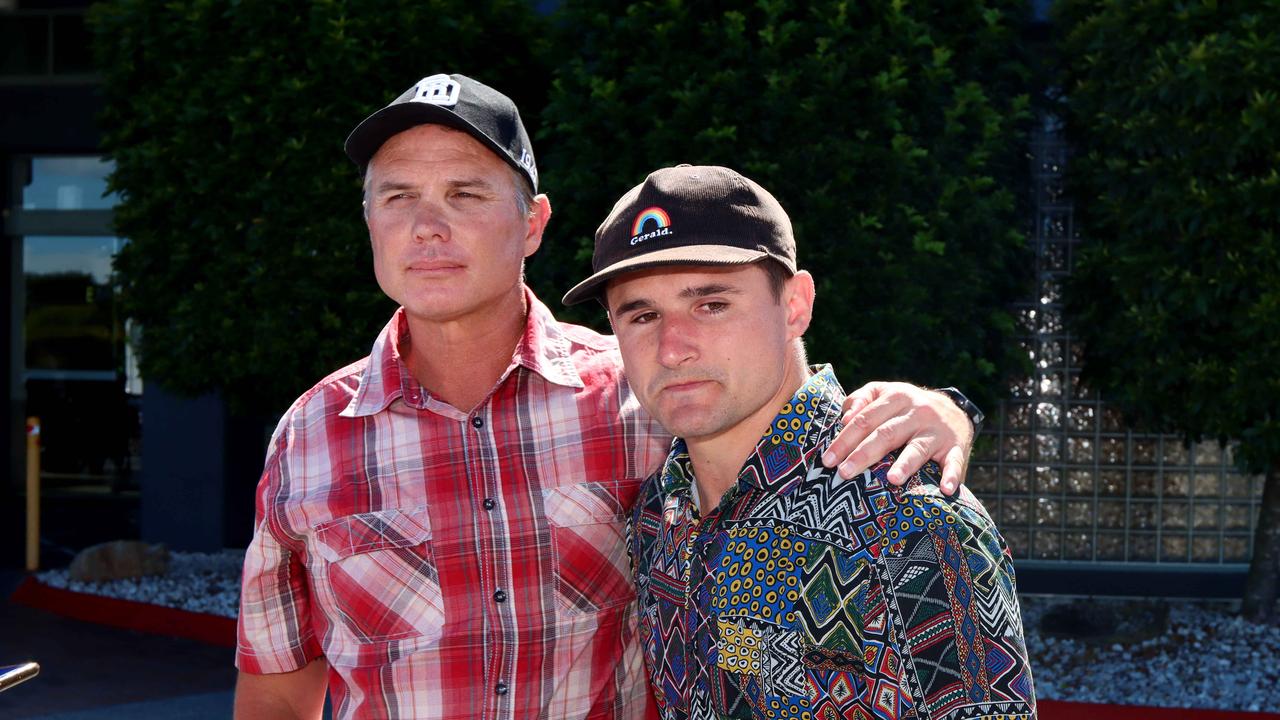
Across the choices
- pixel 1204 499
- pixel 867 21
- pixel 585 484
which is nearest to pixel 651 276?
pixel 585 484

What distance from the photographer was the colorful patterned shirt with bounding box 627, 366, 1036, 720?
1.76m

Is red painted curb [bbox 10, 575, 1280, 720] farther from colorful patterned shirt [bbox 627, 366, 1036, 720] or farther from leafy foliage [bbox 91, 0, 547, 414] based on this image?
colorful patterned shirt [bbox 627, 366, 1036, 720]

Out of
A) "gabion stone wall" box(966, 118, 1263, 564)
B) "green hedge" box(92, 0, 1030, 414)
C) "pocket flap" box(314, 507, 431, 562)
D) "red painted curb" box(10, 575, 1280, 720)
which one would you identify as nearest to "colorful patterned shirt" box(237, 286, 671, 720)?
"pocket flap" box(314, 507, 431, 562)

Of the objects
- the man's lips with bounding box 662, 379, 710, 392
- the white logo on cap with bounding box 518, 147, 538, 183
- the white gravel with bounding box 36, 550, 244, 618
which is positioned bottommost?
the white gravel with bounding box 36, 550, 244, 618

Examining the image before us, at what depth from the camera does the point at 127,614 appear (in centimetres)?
750

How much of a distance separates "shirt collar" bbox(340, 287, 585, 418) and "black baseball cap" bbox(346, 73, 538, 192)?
1.07 feet

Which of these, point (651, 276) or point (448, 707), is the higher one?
point (651, 276)

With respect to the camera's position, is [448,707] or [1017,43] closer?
[448,707]

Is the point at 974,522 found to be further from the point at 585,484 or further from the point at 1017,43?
the point at 1017,43

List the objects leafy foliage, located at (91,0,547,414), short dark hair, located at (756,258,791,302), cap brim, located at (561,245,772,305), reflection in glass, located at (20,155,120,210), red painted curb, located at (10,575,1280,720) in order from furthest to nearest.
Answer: reflection in glass, located at (20,155,120,210) < red painted curb, located at (10,575,1280,720) < leafy foliage, located at (91,0,547,414) < short dark hair, located at (756,258,791,302) < cap brim, located at (561,245,772,305)

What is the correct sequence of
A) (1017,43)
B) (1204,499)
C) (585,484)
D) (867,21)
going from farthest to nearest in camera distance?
(1204,499) < (1017,43) < (867,21) < (585,484)

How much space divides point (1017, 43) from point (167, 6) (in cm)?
457

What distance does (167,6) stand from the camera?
675cm

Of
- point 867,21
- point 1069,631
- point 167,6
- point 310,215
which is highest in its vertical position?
point 167,6
